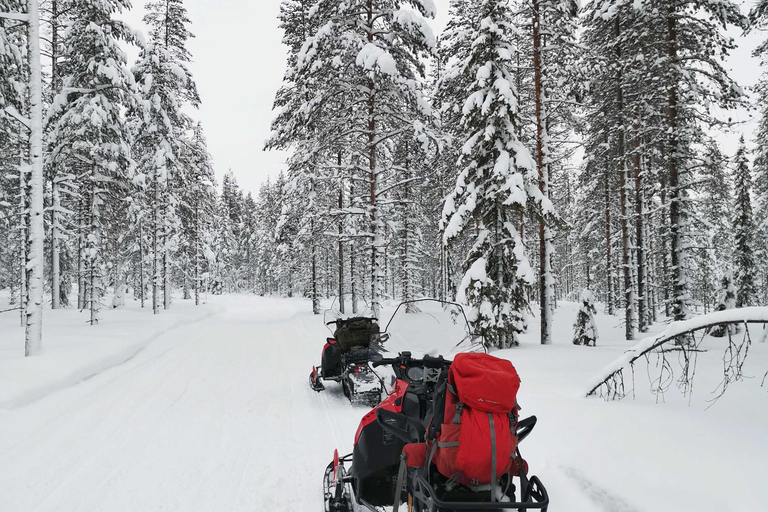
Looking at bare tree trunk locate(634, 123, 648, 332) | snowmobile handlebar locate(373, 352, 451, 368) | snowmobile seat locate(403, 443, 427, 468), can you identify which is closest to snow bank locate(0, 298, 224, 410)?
snowmobile handlebar locate(373, 352, 451, 368)

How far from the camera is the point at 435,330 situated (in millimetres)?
6227

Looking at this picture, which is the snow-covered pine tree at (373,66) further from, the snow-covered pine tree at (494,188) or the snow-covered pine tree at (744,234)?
the snow-covered pine tree at (744,234)

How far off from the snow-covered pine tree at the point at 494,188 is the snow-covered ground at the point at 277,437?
2.10 m

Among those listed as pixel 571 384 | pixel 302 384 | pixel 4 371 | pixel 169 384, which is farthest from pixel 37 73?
pixel 571 384

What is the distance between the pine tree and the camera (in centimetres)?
1079

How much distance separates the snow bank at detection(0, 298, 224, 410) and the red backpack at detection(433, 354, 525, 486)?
7.76 metres

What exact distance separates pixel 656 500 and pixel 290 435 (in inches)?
170

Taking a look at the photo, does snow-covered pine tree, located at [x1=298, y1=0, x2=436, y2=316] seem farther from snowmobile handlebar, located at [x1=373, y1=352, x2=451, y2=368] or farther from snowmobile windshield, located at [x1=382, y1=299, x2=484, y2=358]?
snowmobile handlebar, located at [x1=373, y1=352, x2=451, y2=368]

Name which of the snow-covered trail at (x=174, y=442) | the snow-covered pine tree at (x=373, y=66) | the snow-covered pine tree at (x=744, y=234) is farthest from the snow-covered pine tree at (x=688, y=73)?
the snow-covered pine tree at (x=744, y=234)

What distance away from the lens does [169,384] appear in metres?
8.41

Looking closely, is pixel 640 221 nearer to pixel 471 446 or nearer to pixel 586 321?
pixel 586 321

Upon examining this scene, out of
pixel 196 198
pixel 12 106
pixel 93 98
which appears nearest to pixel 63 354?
pixel 93 98

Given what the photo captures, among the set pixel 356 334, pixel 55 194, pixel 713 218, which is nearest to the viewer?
pixel 356 334

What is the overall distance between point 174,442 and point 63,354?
6611 mm
